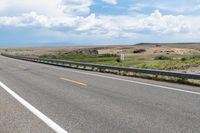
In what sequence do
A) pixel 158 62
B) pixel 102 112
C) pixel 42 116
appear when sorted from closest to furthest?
pixel 42 116
pixel 102 112
pixel 158 62

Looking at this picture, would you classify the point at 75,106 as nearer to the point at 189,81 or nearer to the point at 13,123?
the point at 13,123

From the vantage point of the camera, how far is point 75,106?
35.4 ft

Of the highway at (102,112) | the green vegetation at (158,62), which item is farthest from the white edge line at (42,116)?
the green vegetation at (158,62)

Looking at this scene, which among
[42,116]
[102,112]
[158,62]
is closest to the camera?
[42,116]

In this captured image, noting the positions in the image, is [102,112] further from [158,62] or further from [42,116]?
[158,62]

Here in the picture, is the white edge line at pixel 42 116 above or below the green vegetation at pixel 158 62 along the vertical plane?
above

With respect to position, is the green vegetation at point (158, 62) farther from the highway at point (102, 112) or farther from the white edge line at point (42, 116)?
the white edge line at point (42, 116)

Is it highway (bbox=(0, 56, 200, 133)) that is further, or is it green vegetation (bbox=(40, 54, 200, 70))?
green vegetation (bbox=(40, 54, 200, 70))

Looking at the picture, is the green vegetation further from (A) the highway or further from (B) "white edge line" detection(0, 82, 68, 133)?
(B) "white edge line" detection(0, 82, 68, 133)

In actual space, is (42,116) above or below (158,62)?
above

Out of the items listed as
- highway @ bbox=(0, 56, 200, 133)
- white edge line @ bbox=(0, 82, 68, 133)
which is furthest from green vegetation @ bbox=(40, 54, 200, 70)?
white edge line @ bbox=(0, 82, 68, 133)

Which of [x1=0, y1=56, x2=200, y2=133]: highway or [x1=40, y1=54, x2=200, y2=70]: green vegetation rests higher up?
[x1=0, y1=56, x2=200, y2=133]: highway

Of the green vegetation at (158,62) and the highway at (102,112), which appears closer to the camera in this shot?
the highway at (102,112)

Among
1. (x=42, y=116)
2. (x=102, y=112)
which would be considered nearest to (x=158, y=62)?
(x=102, y=112)
